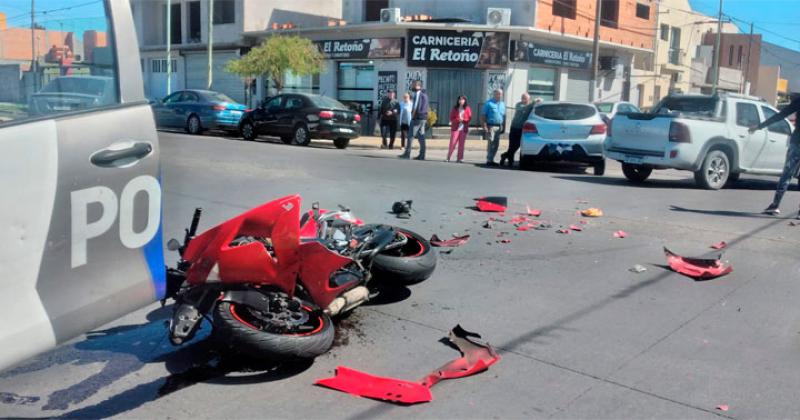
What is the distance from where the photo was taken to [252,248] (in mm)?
4016

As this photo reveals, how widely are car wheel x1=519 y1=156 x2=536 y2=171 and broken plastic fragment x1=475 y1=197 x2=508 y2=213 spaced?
544 centimetres

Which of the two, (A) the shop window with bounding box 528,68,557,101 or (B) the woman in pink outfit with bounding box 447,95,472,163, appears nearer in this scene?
(B) the woman in pink outfit with bounding box 447,95,472,163

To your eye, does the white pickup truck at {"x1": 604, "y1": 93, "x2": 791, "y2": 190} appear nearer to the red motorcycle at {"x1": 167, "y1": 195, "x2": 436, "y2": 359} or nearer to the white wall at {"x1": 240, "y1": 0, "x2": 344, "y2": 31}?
the red motorcycle at {"x1": 167, "y1": 195, "x2": 436, "y2": 359}

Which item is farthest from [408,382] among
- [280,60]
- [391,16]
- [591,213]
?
[391,16]

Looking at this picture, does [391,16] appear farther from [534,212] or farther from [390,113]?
[534,212]

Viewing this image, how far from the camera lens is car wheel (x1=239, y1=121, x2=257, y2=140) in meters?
21.4

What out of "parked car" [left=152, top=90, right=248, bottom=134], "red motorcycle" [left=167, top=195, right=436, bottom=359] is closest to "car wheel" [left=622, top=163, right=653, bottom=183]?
"red motorcycle" [left=167, top=195, right=436, bottom=359]

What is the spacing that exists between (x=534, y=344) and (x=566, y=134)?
10479 mm

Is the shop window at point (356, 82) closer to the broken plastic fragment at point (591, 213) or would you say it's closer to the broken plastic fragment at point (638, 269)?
the broken plastic fragment at point (591, 213)

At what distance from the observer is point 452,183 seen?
39.1ft

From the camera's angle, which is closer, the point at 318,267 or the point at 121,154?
the point at 121,154

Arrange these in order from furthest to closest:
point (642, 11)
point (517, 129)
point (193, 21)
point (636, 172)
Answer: point (642, 11)
point (193, 21)
point (517, 129)
point (636, 172)

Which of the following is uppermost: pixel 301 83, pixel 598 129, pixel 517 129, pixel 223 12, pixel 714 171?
pixel 223 12

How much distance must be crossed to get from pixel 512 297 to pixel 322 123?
48.5 ft
